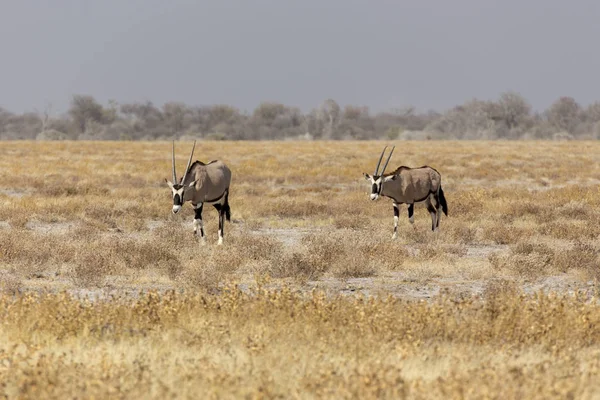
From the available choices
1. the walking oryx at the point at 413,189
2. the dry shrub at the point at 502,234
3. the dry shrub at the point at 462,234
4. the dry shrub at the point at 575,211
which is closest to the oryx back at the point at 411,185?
the walking oryx at the point at 413,189

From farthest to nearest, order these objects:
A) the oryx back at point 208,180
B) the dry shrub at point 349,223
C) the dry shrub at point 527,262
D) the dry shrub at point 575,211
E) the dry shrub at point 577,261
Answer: the dry shrub at point 575,211 → the dry shrub at point 349,223 → the oryx back at point 208,180 → the dry shrub at point 577,261 → the dry shrub at point 527,262

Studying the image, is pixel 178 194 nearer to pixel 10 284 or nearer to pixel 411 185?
pixel 10 284

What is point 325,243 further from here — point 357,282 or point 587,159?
point 587,159

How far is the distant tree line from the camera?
111 meters

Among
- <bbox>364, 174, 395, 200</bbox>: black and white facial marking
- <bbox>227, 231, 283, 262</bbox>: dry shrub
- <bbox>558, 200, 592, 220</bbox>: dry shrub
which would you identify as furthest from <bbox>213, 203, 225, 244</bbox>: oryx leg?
<bbox>558, 200, 592, 220</bbox>: dry shrub

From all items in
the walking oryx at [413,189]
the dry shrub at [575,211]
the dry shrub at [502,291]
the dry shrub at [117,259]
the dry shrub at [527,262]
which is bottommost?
the dry shrub at [575,211]

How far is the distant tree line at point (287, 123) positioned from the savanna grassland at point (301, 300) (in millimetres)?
82884

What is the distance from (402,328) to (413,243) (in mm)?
8390

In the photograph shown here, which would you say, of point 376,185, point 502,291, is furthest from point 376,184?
point 502,291

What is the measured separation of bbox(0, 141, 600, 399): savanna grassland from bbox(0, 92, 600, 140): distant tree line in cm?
8288

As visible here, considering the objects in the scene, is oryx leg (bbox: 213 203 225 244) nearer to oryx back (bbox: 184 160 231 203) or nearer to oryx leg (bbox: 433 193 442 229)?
oryx back (bbox: 184 160 231 203)

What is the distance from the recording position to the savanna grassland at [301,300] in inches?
212

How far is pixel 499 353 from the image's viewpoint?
618cm

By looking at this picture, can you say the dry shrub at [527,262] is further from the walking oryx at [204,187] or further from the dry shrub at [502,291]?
the walking oryx at [204,187]
